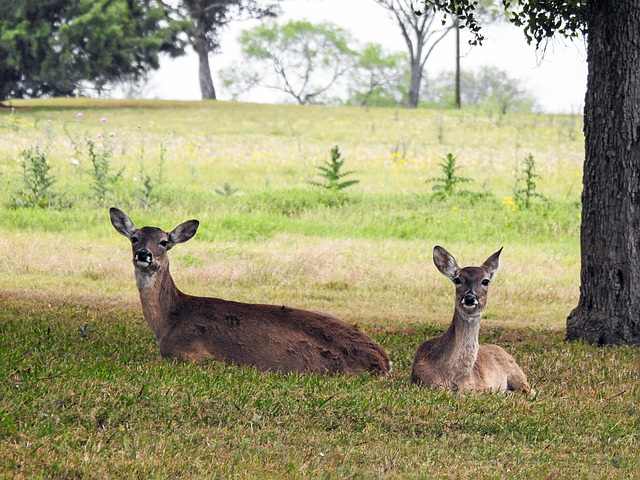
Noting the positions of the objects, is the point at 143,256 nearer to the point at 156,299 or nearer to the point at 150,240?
the point at 150,240

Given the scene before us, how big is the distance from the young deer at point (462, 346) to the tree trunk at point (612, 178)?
2.87 metres

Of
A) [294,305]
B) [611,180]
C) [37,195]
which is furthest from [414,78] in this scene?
[611,180]

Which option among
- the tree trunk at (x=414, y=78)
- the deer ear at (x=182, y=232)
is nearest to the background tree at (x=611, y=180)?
the deer ear at (x=182, y=232)

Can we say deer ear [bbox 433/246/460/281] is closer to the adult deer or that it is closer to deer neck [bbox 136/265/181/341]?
the adult deer

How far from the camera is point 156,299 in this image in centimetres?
818

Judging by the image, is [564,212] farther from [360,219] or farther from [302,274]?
[302,274]

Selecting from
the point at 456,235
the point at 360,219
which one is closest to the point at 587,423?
the point at 456,235

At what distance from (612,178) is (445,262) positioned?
3411 millimetres

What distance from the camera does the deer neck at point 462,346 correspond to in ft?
24.8

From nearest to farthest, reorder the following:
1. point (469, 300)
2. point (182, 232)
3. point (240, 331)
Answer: point (469, 300) → point (240, 331) → point (182, 232)

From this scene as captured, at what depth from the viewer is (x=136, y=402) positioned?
611 centimetres

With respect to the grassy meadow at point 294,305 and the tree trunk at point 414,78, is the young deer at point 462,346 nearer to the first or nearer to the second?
the grassy meadow at point 294,305

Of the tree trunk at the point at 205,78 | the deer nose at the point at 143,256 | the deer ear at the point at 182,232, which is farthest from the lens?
the tree trunk at the point at 205,78

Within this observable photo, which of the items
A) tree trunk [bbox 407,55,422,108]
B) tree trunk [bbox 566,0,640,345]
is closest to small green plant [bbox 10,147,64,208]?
tree trunk [bbox 566,0,640,345]
